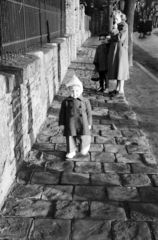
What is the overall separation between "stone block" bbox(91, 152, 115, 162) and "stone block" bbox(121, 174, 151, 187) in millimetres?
507

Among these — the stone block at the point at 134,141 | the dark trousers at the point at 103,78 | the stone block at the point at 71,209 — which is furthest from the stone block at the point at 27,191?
the dark trousers at the point at 103,78

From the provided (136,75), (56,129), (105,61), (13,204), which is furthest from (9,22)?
(136,75)

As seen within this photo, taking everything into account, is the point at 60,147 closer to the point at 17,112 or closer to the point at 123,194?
the point at 17,112

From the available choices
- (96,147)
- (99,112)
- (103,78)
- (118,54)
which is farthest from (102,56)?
(96,147)

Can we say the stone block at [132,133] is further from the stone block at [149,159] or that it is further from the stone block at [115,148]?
the stone block at [149,159]

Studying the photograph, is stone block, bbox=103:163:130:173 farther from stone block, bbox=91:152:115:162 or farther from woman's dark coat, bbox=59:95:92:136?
woman's dark coat, bbox=59:95:92:136

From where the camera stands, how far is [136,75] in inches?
464

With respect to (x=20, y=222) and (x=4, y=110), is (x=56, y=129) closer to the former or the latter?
(x=4, y=110)

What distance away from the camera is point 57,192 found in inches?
137

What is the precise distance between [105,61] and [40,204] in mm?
5424

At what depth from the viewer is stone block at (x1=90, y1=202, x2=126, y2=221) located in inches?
119

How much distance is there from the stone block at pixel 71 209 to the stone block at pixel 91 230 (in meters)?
0.12

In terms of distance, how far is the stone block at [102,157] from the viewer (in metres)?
4.31

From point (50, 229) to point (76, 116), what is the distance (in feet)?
5.45
